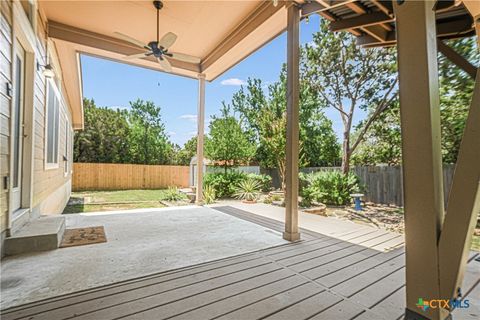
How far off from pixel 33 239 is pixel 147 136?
15018 millimetres

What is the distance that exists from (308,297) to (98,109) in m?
18.5

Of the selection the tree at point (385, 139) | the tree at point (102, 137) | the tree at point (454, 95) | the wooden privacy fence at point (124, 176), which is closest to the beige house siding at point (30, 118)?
the tree at point (454, 95)

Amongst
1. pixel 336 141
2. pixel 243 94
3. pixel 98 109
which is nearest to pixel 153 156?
pixel 98 109

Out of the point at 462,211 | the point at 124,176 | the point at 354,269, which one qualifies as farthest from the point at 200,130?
the point at 124,176

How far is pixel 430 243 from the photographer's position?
908mm

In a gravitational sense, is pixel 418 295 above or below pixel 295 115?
below

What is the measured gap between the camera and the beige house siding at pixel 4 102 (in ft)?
6.69

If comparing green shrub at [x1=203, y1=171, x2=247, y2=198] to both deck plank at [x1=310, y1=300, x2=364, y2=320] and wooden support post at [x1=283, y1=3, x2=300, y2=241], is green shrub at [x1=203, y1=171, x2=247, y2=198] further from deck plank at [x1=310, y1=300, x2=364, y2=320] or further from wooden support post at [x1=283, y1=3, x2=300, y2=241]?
deck plank at [x1=310, y1=300, x2=364, y2=320]

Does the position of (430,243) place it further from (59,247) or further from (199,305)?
(59,247)

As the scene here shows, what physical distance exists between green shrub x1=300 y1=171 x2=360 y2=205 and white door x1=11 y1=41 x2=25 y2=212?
5.79 metres

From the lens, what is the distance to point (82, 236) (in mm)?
2959

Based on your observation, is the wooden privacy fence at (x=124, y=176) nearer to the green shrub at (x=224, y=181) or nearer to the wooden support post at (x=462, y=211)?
the green shrub at (x=224, y=181)

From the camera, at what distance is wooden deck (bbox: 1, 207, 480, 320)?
1.46 m

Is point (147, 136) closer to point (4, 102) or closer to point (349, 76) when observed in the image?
point (349, 76)
